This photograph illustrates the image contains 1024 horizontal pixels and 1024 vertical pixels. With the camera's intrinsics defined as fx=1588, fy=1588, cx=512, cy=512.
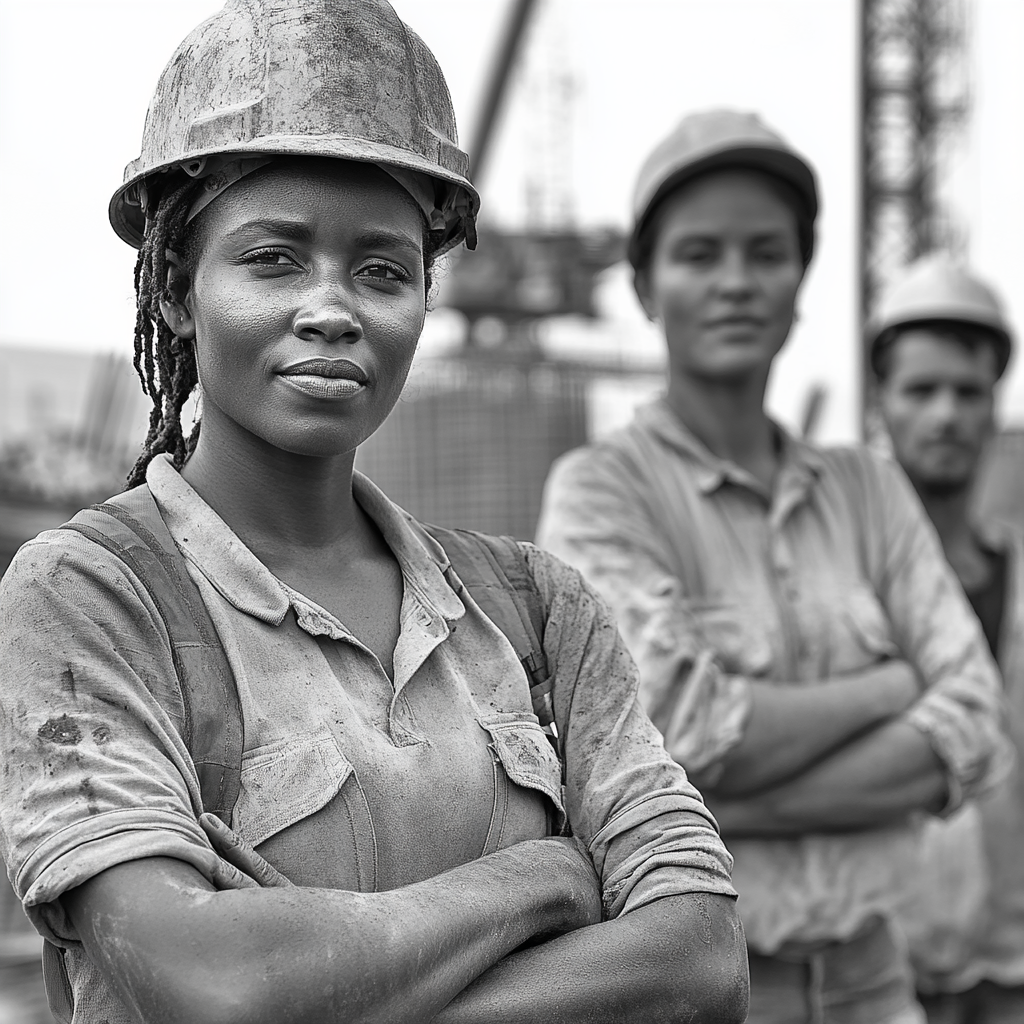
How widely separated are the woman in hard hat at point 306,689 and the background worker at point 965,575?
2.94m

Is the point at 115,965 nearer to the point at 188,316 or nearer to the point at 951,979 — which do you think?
the point at 188,316

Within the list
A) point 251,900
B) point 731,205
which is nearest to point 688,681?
point 731,205

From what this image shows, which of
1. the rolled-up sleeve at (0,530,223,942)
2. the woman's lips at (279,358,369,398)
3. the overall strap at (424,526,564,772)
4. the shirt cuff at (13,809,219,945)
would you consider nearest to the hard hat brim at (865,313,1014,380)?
the overall strap at (424,526,564,772)

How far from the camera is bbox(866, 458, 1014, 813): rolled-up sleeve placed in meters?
3.76

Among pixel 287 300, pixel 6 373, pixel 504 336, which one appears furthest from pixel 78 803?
pixel 504 336

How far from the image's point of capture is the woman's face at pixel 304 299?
2180 millimetres

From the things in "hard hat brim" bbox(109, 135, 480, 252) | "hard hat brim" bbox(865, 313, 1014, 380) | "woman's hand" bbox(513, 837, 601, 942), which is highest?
"hard hat brim" bbox(109, 135, 480, 252)

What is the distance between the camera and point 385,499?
2.55m

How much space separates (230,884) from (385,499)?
30.7 inches

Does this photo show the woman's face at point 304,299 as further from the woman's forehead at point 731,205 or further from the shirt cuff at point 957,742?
the shirt cuff at point 957,742

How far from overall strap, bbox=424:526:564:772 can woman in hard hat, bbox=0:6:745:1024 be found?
28 mm

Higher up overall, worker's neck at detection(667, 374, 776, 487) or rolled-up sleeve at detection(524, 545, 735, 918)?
worker's neck at detection(667, 374, 776, 487)

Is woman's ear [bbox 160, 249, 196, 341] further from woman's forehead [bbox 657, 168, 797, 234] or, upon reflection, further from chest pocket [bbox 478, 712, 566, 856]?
woman's forehead [bbox 657, 168, 797, 234]

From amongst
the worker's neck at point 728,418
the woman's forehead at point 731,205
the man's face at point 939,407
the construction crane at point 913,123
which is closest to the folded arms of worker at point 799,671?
the worker's neck at point 728,418
